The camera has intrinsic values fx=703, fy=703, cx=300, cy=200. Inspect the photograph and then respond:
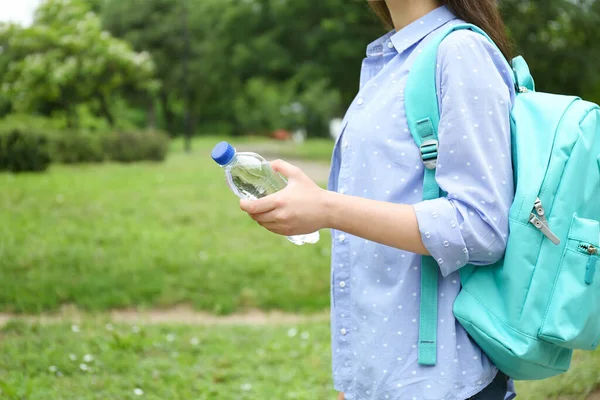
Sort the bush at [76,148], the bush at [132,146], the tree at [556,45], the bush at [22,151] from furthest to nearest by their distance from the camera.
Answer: the bush at [132,146], the bush at [76,148], the tree at [556,45], the bush at [22,151]

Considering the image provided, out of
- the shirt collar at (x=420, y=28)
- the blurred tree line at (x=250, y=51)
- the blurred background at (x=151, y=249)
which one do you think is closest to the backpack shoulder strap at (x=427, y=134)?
the shirt collar at (x=420, y=28)

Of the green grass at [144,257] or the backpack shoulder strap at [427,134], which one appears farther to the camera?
the green grass at [144,257]

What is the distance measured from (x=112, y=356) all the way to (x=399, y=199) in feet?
12.0

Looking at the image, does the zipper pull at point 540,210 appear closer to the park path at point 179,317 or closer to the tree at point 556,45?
the park path at point 179,317

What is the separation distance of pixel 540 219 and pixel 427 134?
0.28 metres

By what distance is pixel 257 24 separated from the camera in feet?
88.0

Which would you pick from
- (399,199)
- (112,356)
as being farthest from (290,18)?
(399,199)

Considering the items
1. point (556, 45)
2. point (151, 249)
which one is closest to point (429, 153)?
point (151, 249)

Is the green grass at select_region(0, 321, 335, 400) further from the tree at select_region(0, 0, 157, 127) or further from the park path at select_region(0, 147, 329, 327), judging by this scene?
the tree at select_region(0, 0, 157, 127)

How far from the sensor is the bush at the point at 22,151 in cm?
1410

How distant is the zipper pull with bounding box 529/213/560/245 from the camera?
4.43 feet

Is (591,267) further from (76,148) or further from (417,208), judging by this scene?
(76,148)

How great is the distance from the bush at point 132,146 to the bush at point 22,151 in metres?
6.08

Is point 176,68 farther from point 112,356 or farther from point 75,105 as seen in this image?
point 112,356
